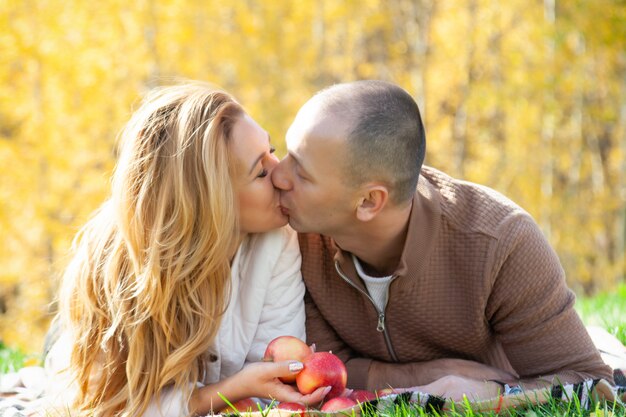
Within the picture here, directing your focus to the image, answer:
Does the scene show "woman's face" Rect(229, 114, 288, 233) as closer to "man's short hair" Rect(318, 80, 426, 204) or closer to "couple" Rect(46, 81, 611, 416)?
"couple" Rect(46, 81, 611, 416)

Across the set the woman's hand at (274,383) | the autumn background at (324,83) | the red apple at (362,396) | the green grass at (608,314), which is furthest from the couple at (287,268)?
the autumn background at (324,83)

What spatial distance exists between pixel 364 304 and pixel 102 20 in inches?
333

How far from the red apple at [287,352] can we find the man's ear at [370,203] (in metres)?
0.53

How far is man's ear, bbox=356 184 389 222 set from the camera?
9.84 ft

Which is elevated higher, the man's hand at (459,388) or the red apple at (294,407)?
the red apple at (294,407)

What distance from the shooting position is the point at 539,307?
9.71 feet

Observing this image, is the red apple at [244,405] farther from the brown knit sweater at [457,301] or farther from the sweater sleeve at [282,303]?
the brown knit sweater at [457,301]

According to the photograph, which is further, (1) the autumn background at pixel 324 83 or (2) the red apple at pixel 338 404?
(1) the autumn background at pixel 324 83

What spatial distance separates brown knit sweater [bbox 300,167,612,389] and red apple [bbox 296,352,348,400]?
394 mm

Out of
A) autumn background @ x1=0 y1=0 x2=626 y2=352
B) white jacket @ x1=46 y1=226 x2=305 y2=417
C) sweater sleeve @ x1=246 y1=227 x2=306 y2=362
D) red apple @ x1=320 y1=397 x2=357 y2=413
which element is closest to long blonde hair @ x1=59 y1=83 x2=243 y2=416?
white jacket @ x1=46 y1=226 x2=305 y2=417

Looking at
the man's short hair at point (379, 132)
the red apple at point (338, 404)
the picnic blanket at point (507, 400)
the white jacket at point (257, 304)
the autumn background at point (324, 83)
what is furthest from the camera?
the autumn background at point (324, 83)

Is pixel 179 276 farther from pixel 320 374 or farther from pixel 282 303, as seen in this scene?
pixel 320 374

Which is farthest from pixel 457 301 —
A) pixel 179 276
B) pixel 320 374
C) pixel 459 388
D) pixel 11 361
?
pixel 11 361

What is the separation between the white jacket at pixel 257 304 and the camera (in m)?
3.19
